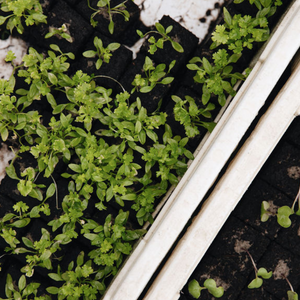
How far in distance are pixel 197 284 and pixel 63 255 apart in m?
0.82

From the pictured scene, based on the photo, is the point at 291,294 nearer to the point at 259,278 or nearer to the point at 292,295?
the point at 292,295

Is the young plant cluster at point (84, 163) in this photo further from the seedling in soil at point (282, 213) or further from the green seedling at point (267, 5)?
the green seedling at point (267, 5)

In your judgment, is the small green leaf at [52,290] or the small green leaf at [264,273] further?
the small green leaf at [52,290]

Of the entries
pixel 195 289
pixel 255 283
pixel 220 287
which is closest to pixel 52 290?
pixel 195 289

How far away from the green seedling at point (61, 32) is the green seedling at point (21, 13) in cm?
8

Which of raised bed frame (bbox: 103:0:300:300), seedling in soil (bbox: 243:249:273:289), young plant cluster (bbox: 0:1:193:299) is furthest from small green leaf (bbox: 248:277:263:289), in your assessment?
young plant cluster (bbox: 0:1:193:299)

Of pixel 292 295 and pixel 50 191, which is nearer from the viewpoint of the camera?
pixel 292 295

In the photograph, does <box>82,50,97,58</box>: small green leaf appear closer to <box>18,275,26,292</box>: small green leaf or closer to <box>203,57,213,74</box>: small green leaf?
<box>203,57,213,74</box>: small green leaf

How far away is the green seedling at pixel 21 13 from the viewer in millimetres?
1797

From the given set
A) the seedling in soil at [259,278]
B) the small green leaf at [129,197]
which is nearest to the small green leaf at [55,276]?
the small green leaf at [129,197]

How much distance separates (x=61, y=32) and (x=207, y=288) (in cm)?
171

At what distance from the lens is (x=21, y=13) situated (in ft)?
6.03

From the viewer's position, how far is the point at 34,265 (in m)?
1.78

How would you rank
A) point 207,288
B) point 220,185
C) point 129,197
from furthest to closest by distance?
point 129,197, point 207,288, point 220,185
